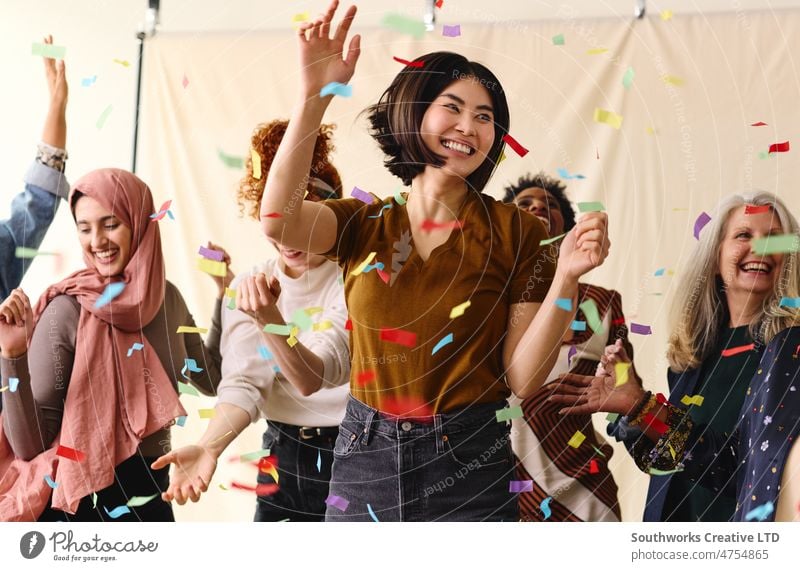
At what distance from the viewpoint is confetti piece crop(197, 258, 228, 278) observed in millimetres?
1666

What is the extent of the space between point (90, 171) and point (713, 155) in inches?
44.4

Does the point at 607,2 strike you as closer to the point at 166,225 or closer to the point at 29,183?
the point at 166,225

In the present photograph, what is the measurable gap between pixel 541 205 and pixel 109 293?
79 cm

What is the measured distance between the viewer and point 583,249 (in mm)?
1421

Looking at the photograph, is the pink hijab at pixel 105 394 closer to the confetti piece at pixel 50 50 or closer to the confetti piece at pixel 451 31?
the confetti piece at pixel 50 50

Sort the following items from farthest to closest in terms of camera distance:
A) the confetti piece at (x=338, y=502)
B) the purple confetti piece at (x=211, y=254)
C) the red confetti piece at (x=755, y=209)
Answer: the purple confetti piece at (x=211, y=254) → the red confetti piece at (x=755, y=209) → the confetti piece at (x=338, y=502)

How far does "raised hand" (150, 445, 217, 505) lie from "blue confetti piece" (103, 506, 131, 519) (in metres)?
0.07

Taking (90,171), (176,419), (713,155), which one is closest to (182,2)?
(90,171)

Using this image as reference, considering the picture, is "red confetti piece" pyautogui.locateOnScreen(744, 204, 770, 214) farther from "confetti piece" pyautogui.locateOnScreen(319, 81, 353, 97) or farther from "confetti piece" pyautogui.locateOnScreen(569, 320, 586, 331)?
"confetti piece" pyautogui.locateOnScreen(319, 81, 353, 97)

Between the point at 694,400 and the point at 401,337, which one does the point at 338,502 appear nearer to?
the point at 401,337

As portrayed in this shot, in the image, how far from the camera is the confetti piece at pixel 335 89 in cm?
143

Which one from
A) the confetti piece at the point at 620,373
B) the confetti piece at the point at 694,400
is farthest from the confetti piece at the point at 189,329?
the confetti piece at the point at 694,400

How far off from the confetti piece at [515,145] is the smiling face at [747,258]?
37 centimetres

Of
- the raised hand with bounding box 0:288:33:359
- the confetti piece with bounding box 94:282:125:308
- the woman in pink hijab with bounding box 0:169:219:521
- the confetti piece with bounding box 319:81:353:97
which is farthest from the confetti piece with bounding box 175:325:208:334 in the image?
the confetti piece with bounding box 319:81:353:97
